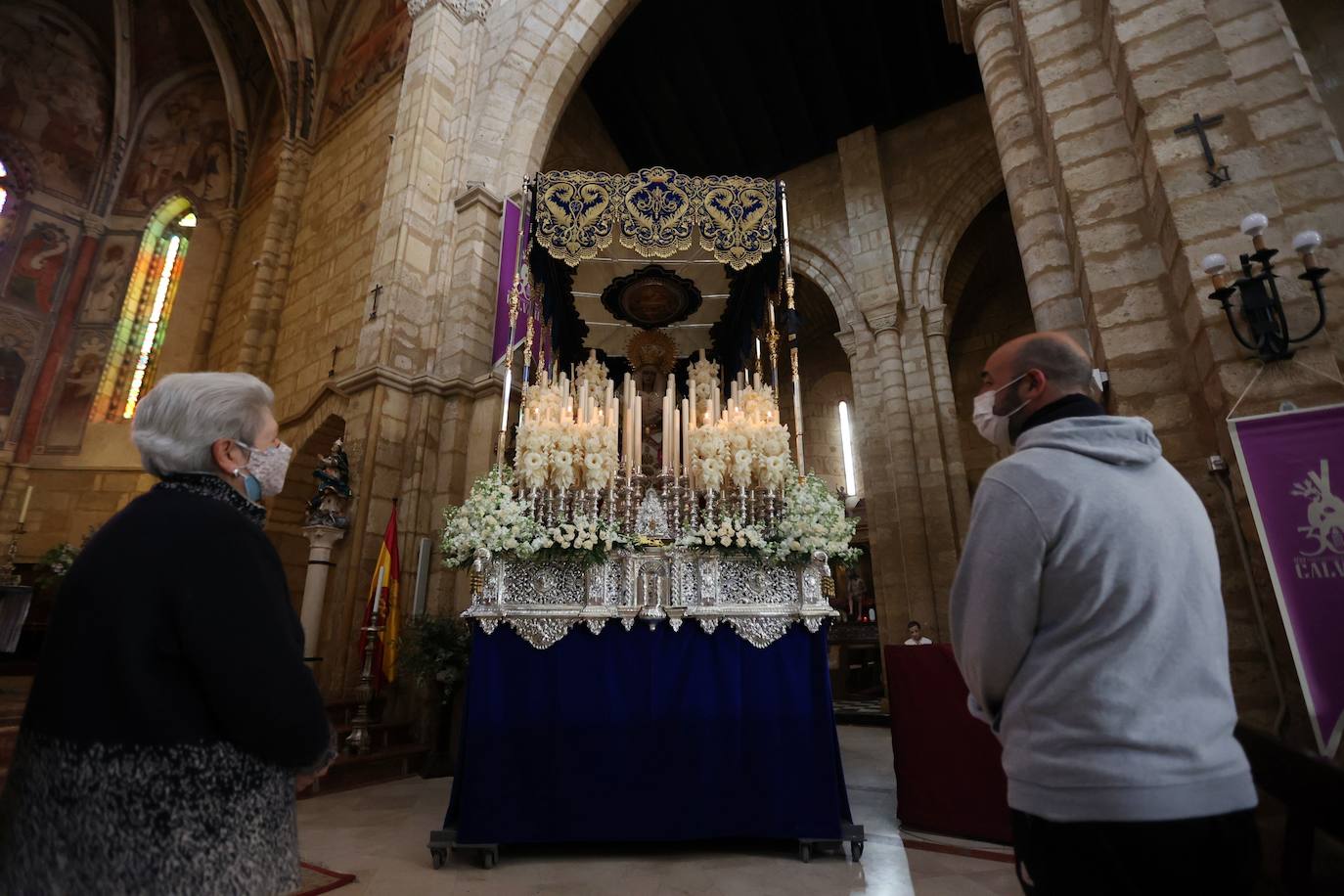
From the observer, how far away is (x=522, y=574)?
3.47 m

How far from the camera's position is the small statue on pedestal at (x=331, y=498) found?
20.4 ft

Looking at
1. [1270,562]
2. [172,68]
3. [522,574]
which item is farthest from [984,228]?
[172,68]

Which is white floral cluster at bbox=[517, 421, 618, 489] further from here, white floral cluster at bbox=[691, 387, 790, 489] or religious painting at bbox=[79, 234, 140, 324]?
religious painting at bbox=[79, 234, 140, 324]

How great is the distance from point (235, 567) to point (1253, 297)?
4.07 m

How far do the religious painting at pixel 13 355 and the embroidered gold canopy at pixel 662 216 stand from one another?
13.0 metres

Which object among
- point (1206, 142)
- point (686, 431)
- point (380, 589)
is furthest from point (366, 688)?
point (1206, 142)

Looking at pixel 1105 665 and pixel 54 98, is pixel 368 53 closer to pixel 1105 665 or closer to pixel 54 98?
pixel 54 98

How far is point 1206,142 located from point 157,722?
16.0 feet

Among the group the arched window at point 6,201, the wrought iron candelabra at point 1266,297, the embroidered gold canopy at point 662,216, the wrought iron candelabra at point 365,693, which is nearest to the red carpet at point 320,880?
the wrought iron candelabra at point 365,693

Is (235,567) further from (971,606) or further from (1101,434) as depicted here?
(1101,434)

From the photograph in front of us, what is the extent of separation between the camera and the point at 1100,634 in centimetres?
107

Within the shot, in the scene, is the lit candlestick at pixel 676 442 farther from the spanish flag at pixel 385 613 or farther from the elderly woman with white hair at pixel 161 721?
the spanish flag at pixel 385 613

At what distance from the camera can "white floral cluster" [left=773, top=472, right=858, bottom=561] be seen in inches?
135

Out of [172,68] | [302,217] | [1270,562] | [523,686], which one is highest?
[172,68]
